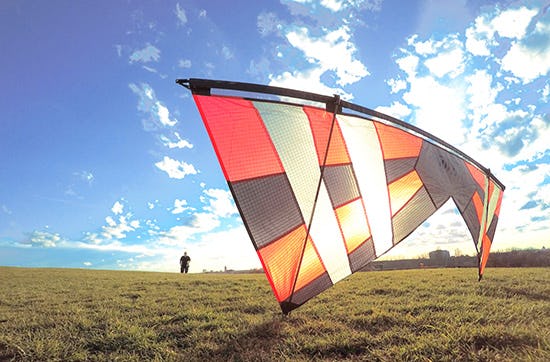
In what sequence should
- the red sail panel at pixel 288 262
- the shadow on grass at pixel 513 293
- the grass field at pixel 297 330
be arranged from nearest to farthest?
the grass field at pixel 297 330
the red sail panel at pixel 288 262
the shadow on grass at pixel 513 293

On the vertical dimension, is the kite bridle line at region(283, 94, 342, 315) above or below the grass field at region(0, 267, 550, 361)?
above

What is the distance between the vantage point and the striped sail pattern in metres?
A: 3.66

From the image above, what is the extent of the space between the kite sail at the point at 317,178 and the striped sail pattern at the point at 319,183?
1 centimetres

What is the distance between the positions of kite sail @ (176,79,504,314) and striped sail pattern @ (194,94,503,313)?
1 centimetres

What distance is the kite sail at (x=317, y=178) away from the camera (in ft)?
11.8

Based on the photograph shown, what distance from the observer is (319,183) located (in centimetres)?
414

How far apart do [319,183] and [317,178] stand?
0.08m

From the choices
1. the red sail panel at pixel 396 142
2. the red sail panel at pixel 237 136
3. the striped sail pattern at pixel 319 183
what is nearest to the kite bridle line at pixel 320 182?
the striped sail pattern at pixel 319 183

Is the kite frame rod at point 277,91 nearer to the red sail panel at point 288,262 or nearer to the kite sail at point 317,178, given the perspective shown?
the kite sail at point 317,178

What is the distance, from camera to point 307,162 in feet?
13.5

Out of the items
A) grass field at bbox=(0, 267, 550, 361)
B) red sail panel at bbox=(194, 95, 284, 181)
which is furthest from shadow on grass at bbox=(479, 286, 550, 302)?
red sail panel at bbox=(194, 95, 284, 181)

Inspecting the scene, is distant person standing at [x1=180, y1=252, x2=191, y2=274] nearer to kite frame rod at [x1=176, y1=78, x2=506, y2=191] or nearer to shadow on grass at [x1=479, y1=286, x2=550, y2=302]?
shadow on grass at [x1=479, y1=286, x2=550, y2=302]

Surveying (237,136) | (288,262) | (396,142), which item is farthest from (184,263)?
(237,136)

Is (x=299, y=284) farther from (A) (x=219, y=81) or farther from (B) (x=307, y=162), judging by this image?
(A) (x=219, y=81)
